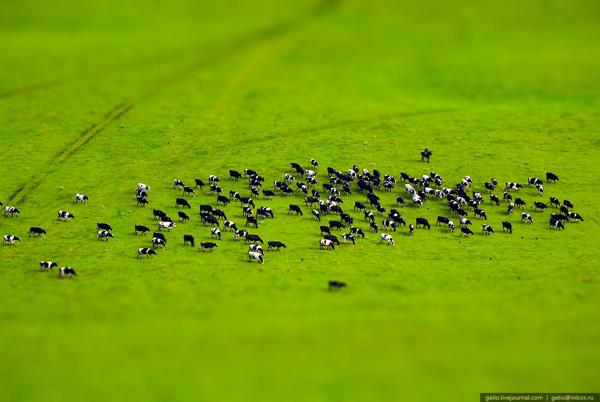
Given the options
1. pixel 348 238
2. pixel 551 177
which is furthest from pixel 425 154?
pixel 348 238

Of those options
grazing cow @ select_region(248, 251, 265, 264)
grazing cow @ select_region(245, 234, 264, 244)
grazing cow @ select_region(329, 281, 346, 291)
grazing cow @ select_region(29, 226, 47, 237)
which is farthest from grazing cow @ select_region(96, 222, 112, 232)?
grazing cow @ select_region(329, 281, 346, 291)

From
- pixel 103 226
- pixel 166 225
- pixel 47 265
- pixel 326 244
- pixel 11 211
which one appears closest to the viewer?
pixel 47 265

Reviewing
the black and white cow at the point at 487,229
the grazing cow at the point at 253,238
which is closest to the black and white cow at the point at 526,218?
the black and white cow at the point at 487,229

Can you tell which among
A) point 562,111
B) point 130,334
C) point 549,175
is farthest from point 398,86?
point 130,334

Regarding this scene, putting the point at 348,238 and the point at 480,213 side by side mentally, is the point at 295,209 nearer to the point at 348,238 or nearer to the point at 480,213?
the point at 348,238

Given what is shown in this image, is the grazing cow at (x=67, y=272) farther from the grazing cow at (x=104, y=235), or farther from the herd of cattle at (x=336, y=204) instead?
the grazing cow at (x=104, y=235)

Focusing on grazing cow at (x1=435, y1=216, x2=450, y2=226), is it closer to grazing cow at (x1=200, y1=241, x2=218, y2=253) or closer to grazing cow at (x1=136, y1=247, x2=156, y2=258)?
grazing cow at (x1=200, y1=241, x2=218, y2=253)
